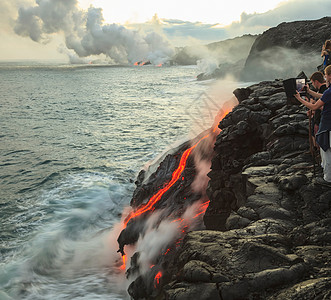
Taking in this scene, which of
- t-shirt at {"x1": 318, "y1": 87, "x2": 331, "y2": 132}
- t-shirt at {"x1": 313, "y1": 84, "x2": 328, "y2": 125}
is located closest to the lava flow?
t-shirt at {"x1": 313, "y1": 84, "x2": 328, "y2": 125}

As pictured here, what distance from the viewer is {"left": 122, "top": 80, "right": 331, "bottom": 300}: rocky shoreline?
14.8ft

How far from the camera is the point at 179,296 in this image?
4.58 m

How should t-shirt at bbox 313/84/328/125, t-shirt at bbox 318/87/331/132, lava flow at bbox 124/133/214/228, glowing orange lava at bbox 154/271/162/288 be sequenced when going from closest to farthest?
t-shirt at bbox 318/87/331/132
t-shirt at bbox 313/84/328/125
glowing orange lava at bbox 154/271/162/288
lava flow at bbox 124/133/214/228

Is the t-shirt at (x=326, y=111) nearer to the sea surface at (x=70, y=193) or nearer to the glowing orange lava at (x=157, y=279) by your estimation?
the glowing orange lava at (x=157, y=279)

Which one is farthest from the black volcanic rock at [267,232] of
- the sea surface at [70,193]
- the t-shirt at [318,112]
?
the sea surface at [70,193]

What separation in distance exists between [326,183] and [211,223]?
14.8ft

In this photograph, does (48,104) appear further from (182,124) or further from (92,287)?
Answer: (92,287)

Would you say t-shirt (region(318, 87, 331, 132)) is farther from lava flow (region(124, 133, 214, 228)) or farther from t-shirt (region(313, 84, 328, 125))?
lava flow (region(124, 133, 214, 228))

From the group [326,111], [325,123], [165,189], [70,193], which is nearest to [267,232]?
[325,123]

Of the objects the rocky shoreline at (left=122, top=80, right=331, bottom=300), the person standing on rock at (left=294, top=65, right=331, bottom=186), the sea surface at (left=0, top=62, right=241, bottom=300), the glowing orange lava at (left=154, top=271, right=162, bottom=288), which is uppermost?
the person standing on rock at (left=294, top=65, right=331, bottom=186)

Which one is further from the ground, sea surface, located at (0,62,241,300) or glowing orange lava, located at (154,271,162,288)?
glowing orange lava, located at (154,271,162,288)

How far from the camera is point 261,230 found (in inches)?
232

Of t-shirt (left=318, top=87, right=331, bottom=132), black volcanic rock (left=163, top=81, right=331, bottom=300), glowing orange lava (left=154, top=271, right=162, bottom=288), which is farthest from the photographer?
glowing orange lava (left=154, top=271, right=162, bottom=288)

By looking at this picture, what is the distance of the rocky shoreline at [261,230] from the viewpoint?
4508 mm
